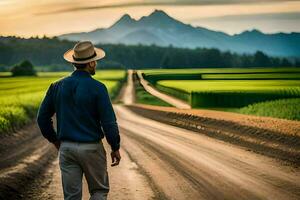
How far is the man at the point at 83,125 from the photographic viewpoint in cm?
615

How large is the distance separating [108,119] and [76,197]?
0.93 metres

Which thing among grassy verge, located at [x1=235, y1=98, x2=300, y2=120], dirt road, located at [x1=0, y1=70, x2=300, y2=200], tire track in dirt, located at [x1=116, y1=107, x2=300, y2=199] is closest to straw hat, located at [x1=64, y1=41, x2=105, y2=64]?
dirt road, located at [x1=0, y1=70, x2=300, y2=200]


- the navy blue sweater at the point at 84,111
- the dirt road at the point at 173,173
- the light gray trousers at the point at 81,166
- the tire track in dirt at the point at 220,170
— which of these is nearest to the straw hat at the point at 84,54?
the navy blue sweater at the point at 84,111

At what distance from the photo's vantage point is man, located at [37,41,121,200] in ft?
20.2

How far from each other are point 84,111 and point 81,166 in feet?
1.93

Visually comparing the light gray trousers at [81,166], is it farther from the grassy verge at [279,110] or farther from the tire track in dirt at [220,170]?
the grassy verge at [279,110]

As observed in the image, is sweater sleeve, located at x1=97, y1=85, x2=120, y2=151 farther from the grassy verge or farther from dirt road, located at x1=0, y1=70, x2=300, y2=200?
the grassy verge

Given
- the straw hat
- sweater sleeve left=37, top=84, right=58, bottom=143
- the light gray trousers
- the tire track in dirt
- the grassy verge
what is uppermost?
the straw hat

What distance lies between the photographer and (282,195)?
33.3 ft

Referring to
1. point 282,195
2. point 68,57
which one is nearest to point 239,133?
point 282,195

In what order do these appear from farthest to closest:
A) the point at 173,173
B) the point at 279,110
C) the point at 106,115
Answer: the point at 279,110
the point at 173,173
the point at 106,115

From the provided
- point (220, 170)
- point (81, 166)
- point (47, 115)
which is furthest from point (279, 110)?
point (81, 166)

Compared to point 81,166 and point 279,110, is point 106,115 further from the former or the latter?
point 279,110

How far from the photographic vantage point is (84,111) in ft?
20.4
